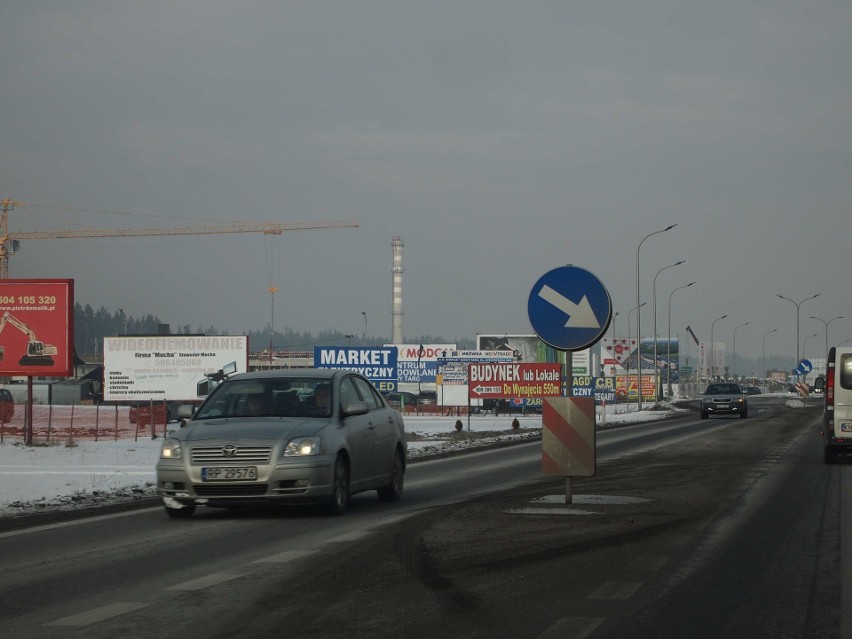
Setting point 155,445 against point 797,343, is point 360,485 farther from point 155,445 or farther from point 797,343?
point 797,343

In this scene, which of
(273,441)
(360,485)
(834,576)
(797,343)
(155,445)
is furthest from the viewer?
(797,343)

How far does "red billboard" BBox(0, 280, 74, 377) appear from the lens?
37906mm

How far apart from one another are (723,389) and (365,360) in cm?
1845

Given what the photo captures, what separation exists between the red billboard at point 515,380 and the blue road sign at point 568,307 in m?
36.0

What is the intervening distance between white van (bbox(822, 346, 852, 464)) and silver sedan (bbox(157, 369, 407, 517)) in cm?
1074

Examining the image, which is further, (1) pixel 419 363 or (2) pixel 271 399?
(1) pixel 419 363

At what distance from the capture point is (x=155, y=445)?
37656mm

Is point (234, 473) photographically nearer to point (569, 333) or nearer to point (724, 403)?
point (569, 333)

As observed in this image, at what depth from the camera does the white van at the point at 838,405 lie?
73.8ft

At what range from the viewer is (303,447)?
42.4 feet

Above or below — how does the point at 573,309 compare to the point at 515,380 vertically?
above

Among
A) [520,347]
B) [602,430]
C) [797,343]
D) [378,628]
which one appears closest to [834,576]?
[378,628]

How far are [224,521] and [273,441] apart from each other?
3.60 ft

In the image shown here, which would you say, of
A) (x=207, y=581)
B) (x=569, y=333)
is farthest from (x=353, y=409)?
(x=207, y=581)
